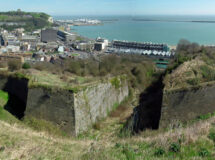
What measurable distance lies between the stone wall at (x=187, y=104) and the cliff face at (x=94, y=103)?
2666 mm

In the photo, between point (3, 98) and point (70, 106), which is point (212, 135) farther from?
point (3, 98)

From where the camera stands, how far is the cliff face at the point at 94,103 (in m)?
7.52

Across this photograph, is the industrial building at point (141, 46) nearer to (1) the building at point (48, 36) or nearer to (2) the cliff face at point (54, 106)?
(1) the building at point (48, 36)

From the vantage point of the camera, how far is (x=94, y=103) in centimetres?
834

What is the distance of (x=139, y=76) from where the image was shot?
1369 centimetres

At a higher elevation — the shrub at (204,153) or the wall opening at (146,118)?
the shrub at (204,153)

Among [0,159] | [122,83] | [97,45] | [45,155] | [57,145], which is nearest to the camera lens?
[0,159]

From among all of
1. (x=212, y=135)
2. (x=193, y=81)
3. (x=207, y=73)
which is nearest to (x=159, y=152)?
(x=212, y=135)

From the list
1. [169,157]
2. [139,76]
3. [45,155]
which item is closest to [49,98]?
[45,155]

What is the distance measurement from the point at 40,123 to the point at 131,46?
124 ft

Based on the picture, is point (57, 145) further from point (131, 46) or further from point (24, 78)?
point (131, 46)

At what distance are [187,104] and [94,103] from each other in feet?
11.0

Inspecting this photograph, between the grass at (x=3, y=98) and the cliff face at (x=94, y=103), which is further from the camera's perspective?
the grass at (x=3, y=98)

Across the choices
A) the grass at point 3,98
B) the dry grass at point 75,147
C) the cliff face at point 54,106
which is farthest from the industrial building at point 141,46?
the dry grass at point 75,147
